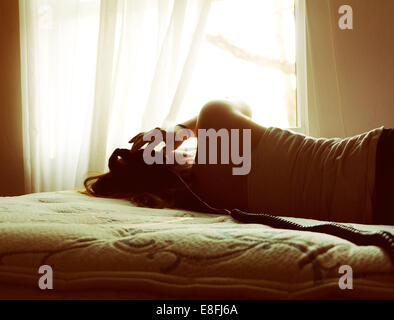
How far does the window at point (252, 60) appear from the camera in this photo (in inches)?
70.3

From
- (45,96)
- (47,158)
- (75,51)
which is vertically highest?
(75,51)

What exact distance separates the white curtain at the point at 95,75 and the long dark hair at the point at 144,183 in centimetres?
57

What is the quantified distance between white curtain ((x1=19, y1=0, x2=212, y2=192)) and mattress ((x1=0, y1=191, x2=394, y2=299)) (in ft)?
4.25

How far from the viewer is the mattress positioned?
0.41 meters

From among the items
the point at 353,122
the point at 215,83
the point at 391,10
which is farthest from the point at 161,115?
the point at 391,10

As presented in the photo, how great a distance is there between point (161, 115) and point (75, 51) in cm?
58

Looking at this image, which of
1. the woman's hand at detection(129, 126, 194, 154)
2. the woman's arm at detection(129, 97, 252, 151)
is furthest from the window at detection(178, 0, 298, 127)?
the woman's hand at detection(129, 126, 194, 154)

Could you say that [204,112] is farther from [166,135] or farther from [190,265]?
[190,265]

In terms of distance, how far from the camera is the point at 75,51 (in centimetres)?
197

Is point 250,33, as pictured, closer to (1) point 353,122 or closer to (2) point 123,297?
Answer: (1) point 353,122

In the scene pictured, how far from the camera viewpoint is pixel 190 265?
0.44 meters

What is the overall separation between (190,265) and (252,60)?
1.51m

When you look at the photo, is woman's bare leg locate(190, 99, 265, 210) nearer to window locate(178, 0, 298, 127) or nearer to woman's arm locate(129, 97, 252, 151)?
woman's arm locate(129, 97, 252, 151)

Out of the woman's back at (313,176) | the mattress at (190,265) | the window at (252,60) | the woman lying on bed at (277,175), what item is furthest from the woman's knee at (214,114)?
the window at (252,60)
